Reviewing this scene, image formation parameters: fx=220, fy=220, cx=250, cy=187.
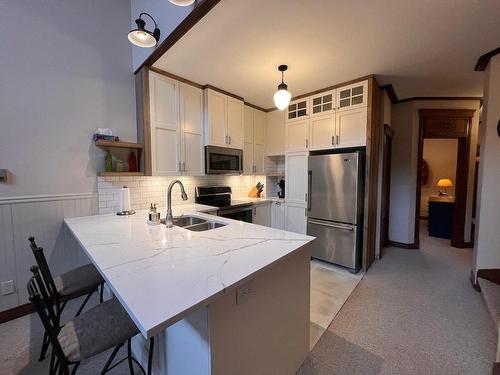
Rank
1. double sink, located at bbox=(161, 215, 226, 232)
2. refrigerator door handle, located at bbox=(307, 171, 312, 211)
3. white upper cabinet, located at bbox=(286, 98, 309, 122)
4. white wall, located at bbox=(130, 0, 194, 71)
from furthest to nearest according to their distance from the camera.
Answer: white upper cabinet, located at bbox=(286, 98, 309, 122) < refrigerator door handle, located at bbox=(307, 171, 312, 211) < double sink, located at bbox=(161, 215, 226, 232) < white wall, located at bbox=(130, 0, 194, 71)

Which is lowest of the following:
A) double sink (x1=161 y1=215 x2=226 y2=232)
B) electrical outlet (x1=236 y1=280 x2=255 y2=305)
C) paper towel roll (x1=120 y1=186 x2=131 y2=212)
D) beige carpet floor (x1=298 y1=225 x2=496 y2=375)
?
beige carpet floor (x1=298 y1=225 x2=496 y2=375)

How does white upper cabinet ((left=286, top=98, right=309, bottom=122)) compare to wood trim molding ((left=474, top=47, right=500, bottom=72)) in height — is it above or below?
below

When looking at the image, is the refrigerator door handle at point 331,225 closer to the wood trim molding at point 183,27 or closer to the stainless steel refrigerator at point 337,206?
the stainless steel refrigerator at point 337,206

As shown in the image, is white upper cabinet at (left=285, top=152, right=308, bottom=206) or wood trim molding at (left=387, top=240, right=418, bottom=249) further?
wood trim molding at (left=387, top=240, right=418, bottom=249)

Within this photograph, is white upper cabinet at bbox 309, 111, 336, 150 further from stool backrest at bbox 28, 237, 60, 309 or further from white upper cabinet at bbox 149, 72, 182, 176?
stool backrest at bbox 28, 237, 60, 309

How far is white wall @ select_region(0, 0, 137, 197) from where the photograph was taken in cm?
192

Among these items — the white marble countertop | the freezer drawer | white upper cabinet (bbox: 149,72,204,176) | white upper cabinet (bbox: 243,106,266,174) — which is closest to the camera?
the white marble countertop

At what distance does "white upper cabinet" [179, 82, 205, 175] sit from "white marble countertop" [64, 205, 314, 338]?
4.10 ft

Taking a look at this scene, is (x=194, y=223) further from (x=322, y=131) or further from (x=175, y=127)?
(x=322, y=131)

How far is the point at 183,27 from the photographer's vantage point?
177 centimetres

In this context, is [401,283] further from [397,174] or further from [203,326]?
[203,326]

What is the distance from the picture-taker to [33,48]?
6.59 feet

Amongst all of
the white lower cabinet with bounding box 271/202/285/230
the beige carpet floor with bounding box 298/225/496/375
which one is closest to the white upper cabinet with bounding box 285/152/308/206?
the white lower cabinet with bounding box 271/202/285/230

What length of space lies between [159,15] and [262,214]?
287 cm
